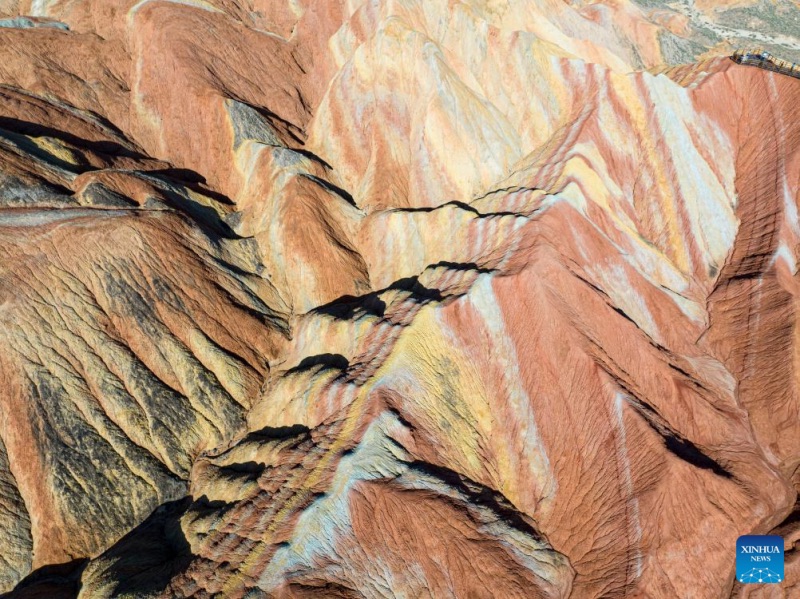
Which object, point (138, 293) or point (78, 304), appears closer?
point (78, 304)

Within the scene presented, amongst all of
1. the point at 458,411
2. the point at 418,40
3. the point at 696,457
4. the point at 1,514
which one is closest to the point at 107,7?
the point at 418,40

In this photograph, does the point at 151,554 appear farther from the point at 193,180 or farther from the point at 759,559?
the point at 193,180

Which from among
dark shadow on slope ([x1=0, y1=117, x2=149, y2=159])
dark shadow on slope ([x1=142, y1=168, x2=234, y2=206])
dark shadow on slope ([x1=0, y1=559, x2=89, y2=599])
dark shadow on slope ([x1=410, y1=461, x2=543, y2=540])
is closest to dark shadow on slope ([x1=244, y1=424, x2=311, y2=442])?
dark shadow on slope ([x1=410, y1=461, x2=543, y2=540])

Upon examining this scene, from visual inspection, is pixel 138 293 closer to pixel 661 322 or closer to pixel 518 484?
pixel 518 484

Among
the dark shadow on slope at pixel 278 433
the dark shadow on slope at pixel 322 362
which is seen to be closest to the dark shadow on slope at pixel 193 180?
the dark shadow on slope at pixel 322 362

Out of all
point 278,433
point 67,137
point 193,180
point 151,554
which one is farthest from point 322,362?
point 67,137

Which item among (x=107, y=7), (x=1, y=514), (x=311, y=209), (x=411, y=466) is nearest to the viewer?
(x=411, y=466)
